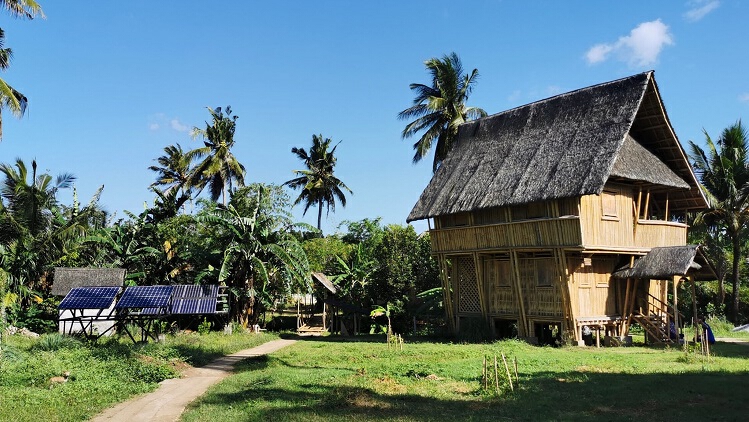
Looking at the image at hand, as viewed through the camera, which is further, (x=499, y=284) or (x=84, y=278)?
(x=84, y=278)

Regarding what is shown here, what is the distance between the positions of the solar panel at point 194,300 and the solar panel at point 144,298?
0.35 meters

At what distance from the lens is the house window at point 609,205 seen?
65.9 ft

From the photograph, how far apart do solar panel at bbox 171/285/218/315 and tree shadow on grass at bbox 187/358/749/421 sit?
6.26 metres

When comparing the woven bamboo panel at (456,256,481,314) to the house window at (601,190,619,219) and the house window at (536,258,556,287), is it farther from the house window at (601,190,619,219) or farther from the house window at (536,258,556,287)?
the house window at (601,190,619,219)

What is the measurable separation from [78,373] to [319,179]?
105 feet

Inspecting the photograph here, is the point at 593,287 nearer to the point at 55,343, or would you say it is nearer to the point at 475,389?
the point at 475,389

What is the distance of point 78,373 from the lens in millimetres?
12750

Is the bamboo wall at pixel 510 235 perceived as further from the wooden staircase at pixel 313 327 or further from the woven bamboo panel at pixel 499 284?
the wooden staircase at pixel 313 327

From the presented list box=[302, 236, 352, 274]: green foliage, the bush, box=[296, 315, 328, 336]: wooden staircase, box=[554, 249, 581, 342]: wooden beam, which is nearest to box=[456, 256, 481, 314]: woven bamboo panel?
box=[554, 249, 581, 342]: wooden beam

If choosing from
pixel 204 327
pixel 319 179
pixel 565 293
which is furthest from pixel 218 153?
pixel 565 293

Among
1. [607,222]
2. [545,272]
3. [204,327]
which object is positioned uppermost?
[607,222]

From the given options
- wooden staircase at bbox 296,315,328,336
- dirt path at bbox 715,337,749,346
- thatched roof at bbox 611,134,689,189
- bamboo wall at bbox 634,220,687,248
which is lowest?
dirt path at bbox 715,337,749,346

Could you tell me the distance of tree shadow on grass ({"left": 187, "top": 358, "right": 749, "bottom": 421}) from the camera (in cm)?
948

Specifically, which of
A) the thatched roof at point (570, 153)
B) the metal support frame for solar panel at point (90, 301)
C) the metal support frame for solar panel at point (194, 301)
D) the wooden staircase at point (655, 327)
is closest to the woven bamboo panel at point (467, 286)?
the thatched roof at point (570, 153)
